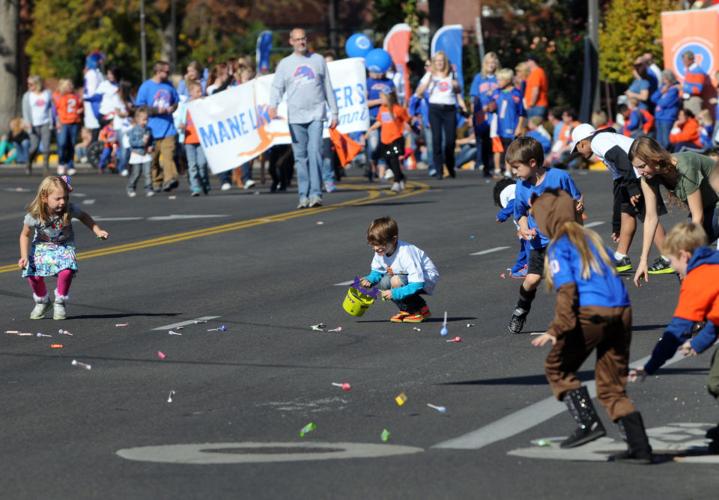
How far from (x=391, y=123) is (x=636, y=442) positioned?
1812cm

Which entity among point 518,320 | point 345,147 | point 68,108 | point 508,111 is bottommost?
point 345,147

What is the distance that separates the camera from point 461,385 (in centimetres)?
966

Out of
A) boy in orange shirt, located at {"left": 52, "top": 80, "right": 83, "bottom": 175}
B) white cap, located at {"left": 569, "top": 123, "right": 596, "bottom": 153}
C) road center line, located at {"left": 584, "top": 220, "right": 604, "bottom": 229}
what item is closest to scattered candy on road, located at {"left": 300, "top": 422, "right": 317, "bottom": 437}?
white cap, located at {"left": 569, "top": 123, "right": 596, "bottom": 153}

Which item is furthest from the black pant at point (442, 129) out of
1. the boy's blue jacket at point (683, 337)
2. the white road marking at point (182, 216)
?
the boy's blue jacket at point (683, 337)

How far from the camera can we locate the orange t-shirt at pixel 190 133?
25.2 meters

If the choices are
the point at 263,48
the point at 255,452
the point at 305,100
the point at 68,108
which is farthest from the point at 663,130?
the point at 255,452

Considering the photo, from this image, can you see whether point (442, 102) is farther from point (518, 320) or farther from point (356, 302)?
point (518, 320)

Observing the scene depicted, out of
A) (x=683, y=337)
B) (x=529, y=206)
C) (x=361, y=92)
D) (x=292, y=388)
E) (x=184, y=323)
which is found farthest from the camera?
(x=361, y=92)

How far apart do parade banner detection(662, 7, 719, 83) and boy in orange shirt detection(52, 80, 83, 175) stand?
11.0m

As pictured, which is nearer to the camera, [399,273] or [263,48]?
[399,273]

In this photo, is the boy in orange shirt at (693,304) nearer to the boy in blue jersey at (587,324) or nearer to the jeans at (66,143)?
the boy in blue jersey at (587,324)

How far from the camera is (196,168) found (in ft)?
82.6

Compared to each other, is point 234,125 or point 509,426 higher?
point 234,125

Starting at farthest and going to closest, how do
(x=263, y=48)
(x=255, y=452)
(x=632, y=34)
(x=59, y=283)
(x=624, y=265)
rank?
1. (x=632, y=34)
2. (x=263, y=48)
3. (x=624, y=265)
4. (x=59, y=283)
5. (x=255, y=452)
